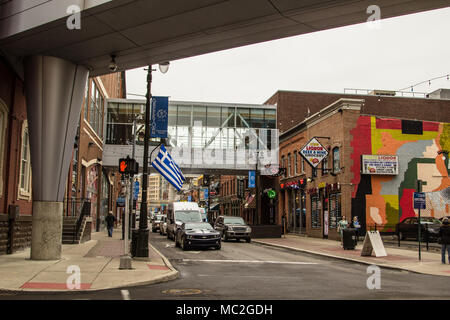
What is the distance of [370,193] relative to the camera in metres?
31.0

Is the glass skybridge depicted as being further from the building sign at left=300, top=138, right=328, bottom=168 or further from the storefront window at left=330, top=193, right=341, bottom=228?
the building sign at left=300, top=138, right=328, bottom=168

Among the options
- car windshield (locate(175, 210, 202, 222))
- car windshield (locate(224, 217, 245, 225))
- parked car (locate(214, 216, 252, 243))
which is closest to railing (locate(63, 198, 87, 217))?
car windshield (locate(175, 210, 202, 222))

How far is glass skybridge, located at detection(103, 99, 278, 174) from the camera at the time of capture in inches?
1722

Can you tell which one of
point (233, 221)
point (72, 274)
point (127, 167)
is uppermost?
point (127, 167)

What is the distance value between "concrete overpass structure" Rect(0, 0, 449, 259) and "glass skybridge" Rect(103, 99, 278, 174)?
27.0m

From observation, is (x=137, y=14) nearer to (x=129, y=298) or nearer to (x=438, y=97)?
(x=129, y=298)

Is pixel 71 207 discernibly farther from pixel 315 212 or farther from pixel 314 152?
pixel 315 212

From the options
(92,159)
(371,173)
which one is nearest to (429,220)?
(371,173)

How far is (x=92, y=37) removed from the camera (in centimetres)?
1317

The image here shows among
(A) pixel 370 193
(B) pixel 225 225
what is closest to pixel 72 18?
(B) pixel 225 225

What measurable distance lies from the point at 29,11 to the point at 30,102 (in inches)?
123

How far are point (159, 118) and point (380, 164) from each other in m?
18.2

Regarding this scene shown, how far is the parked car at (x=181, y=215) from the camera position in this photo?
2980 cm

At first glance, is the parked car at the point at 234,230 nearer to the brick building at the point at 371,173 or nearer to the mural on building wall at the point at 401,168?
the brick building at the point at 371,173
